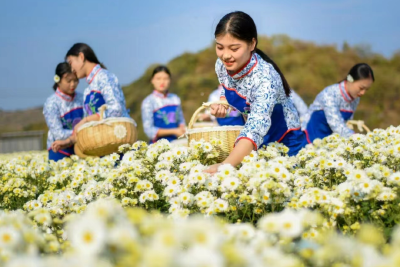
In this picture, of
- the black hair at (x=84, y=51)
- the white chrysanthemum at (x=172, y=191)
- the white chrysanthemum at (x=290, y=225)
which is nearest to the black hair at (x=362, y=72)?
the black hair at (x=84, y=51)

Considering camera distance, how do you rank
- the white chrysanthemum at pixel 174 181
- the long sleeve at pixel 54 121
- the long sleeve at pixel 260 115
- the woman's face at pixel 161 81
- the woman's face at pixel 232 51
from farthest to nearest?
the woman's face at pixel 161 81 < the long sleeve at pixel 54 121 < the woman's face at pixel 232 51 < the long sleeve at pixel 260 115 < the white chrysanthemum at pixel 174 181

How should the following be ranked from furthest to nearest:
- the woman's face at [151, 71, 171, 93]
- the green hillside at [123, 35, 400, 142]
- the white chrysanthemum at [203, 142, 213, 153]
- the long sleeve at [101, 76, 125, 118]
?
the green hillside at [123, 35, 400, 142]
the woman's face at [151, 71, 171, 93]
the long sleeve at [101, 76, 125, 118]
the white chrysanthemum at [203, 142, 213, 153]

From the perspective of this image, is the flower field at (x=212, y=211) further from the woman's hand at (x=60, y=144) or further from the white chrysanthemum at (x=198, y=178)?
the woman's hand at (x=60, y=144)

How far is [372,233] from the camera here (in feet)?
4.21

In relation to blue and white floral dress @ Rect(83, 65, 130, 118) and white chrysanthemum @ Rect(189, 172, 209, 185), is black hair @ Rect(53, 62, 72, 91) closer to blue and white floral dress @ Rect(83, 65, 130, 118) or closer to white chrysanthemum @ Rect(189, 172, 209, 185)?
blue and white floral dress @ Rect(83, 65, 130, 118)

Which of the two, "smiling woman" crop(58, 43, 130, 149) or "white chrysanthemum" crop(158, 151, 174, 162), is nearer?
"white chrysanthemum" crop(158, 151, 174, 162)

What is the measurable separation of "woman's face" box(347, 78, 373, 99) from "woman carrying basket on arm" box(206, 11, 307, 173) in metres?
2.71

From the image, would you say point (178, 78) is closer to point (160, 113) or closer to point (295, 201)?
point (160, 113)

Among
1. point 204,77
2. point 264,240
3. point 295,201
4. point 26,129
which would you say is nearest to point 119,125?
point 295,201

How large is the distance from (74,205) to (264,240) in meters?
2.18

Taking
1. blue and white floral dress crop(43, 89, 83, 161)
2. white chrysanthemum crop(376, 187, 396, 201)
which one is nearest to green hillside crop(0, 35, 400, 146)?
blue and white floral dress crop(43, 89, 83, 161)

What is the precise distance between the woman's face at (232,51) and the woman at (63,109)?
125 inches

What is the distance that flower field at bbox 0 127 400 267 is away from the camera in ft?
3.88

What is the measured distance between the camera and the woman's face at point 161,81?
843cm
